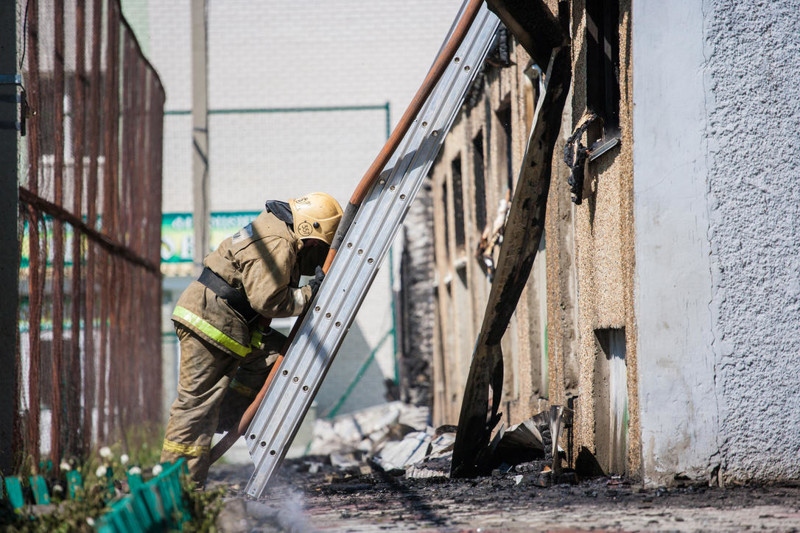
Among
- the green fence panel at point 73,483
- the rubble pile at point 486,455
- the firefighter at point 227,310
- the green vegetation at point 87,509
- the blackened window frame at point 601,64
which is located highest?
the blackened window frame at point 601,64

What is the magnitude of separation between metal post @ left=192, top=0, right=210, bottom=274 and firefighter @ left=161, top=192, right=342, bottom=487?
769 cm

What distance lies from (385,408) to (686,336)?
12992mm

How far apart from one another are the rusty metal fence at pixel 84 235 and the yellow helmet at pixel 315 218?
63.5 inches

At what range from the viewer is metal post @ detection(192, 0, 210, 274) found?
13.1 m

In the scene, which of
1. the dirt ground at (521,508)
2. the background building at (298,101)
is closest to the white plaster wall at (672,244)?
the dirt ground at (521,508)

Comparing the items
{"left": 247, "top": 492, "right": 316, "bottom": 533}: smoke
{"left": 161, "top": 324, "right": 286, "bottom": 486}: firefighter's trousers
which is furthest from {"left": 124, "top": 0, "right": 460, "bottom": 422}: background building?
{"left": 247, "top": 492, "right": 316, "bottom": 533}: smoke

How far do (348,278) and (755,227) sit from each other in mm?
2173

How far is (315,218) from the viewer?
17.4 ft

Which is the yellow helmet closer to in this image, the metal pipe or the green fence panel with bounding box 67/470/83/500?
the metal pipe

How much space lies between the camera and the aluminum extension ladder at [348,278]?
16.9 ft

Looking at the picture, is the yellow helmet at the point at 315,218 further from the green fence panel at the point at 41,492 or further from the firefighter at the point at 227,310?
the green fence panel at the point at 41,492

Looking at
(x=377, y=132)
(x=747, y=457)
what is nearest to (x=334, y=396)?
(x=377, y=132)

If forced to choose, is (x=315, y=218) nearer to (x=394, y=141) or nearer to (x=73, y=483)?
(x=394, y=141)

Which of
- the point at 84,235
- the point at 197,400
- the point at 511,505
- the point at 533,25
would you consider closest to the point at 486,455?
the point at 511,505
